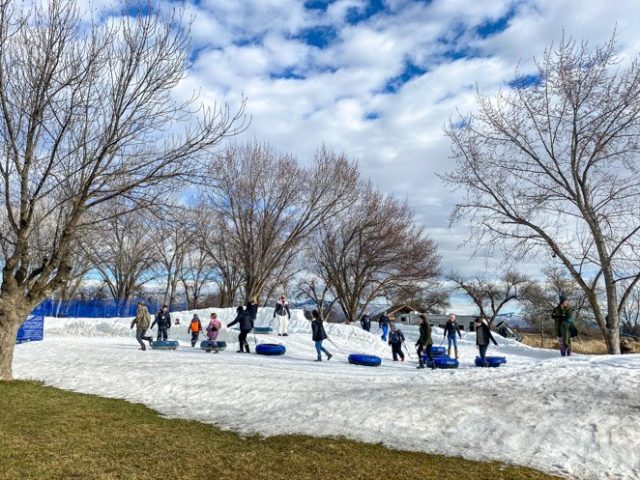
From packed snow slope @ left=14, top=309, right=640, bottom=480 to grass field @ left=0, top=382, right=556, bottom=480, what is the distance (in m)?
0.59

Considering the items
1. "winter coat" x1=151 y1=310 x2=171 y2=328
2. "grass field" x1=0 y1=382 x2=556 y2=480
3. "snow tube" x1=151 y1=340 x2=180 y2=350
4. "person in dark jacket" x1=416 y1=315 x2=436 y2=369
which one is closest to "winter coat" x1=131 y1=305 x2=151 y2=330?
"snow tube" x1=151 y1=340 x2=180 y2=350

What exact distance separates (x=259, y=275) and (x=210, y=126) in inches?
912

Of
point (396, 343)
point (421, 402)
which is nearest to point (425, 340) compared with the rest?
point (396, 343)

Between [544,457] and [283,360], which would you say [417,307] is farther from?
[544,457]

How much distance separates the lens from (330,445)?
6973 mm

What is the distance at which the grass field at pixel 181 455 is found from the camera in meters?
5.66

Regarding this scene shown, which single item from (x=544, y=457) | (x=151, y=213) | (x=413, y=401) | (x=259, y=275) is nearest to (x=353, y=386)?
(x=413, y=401)

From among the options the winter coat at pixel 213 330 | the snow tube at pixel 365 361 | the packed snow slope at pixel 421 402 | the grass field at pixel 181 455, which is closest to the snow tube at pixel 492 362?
the snow tube at pixel 365 361

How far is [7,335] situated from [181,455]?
22.8 ft

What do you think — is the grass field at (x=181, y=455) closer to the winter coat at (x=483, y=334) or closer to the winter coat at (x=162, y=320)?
the winter coat at (x=483, y=334)

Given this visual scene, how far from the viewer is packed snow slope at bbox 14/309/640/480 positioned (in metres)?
6.81

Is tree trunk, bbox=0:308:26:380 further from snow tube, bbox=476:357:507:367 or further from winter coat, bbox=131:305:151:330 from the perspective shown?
snow tube, bbox=476:357:507:367

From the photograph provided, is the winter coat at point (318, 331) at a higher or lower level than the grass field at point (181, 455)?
higher

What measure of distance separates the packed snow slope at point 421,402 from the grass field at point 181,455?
586 mm
